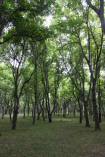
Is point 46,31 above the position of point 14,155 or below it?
above

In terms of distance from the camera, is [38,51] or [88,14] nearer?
[88,14]

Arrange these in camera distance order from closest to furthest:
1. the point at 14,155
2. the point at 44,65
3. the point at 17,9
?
the point at 14,155 < the point at 17,9 < the point at 44,65

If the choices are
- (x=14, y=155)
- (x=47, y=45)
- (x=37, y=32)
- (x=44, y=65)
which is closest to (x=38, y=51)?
(x=47, y=45)

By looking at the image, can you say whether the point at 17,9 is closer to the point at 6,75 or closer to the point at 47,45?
the point at 47,45

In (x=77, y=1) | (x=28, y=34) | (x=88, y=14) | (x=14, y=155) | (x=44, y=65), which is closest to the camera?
(x=14, y=155)

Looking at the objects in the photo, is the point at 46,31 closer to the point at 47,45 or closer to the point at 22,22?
the point at 22,22

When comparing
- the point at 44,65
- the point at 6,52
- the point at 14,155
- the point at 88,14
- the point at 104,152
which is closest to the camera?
the point at 14,155

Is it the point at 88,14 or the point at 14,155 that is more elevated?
the point at 88,14

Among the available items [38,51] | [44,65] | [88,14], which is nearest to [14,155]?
[88,14]

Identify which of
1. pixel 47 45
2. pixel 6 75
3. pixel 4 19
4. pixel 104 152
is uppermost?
pixel 47 45

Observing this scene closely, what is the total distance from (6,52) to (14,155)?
14648mm

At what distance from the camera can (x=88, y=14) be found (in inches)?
644

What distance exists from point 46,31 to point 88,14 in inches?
263

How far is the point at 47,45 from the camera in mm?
26219
